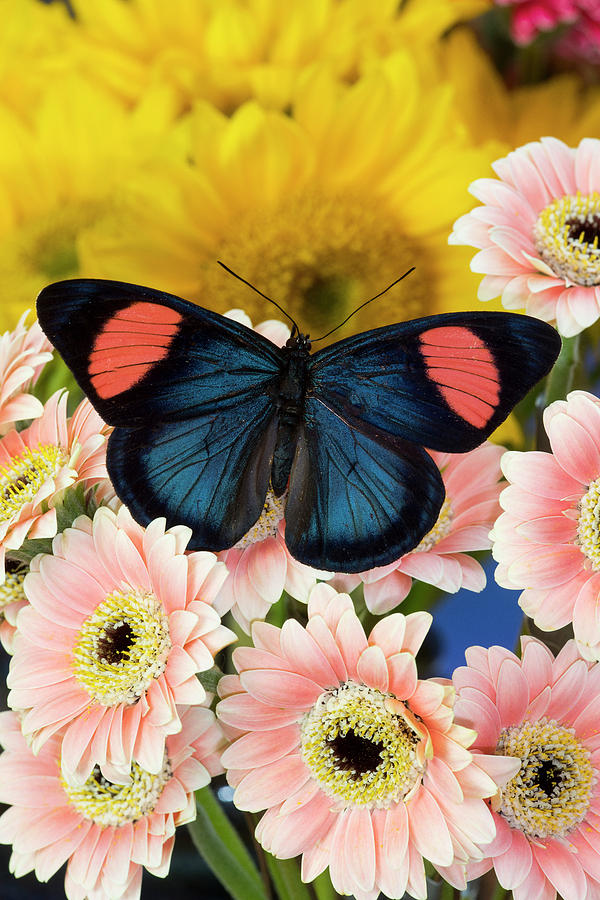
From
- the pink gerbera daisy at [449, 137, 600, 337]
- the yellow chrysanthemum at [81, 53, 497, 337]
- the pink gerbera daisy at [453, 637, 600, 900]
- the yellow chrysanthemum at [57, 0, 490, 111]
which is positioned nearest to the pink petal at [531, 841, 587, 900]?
the pink gerbera daisy at [453, 637, 600, 900]

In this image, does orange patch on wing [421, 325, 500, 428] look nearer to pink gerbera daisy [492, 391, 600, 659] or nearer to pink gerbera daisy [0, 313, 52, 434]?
pink gerbera daisy [492, 391, 600, 659]

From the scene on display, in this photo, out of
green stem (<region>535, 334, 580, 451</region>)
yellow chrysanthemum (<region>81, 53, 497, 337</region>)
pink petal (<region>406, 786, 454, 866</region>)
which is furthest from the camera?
yellow chrysanthemum (<region>81, 53, 497, 337</region>)

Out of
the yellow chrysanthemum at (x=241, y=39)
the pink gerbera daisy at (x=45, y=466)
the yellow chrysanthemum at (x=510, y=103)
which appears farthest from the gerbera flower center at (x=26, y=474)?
the yellow chrysanthemum at (x=510, y=103)

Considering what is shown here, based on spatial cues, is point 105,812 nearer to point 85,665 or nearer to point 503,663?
point 85,665

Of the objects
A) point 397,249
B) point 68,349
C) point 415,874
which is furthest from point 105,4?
point 415,874

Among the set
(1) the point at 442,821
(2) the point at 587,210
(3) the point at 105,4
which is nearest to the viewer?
(1) the point at 442,821

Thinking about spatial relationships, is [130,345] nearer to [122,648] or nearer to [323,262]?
[122,648]
